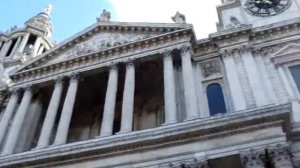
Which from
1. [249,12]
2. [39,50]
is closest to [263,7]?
[249,12]

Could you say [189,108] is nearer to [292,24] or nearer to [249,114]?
[249,114]

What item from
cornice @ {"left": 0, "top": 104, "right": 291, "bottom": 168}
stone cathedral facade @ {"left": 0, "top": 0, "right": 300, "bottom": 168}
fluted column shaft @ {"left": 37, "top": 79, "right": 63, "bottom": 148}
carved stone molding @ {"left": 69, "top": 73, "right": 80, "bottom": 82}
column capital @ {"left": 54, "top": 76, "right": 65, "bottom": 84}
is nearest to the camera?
cornice @ {"left": 0, "top": 104, "right": 291, "bottom": 168}

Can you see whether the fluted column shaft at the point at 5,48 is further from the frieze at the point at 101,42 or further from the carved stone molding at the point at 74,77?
the carved stone molding at the point at 74,77

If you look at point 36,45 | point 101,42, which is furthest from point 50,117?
point 36,45

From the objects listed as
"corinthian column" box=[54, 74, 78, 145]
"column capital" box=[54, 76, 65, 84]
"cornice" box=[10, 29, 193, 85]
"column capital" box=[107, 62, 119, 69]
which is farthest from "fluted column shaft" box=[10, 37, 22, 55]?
"column capital" box=[107, 62, 119, 69]

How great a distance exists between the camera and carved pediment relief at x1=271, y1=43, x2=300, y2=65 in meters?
18.2

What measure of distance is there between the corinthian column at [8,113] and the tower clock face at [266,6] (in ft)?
40.6

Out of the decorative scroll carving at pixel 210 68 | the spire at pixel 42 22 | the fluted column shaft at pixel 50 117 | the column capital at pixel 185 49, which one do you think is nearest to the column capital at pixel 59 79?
the fluted column shaft at pixel 50 117

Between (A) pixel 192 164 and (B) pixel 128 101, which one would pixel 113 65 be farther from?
(A) pixel 192 164

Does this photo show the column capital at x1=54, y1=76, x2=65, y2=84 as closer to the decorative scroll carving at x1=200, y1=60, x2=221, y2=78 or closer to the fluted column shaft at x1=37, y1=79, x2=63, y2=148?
the fluted column shaft at x1=37, y1=79, x2=63, y2=148

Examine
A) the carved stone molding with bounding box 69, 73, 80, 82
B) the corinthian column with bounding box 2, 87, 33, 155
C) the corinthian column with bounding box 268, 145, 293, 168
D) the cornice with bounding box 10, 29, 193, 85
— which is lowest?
the corinthian column with bounding box 268, 145, 293, 168

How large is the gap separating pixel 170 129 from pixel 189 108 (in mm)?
1685

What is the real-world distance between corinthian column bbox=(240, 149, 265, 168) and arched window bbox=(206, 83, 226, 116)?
394 cm

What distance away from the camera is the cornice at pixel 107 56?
782 inches
